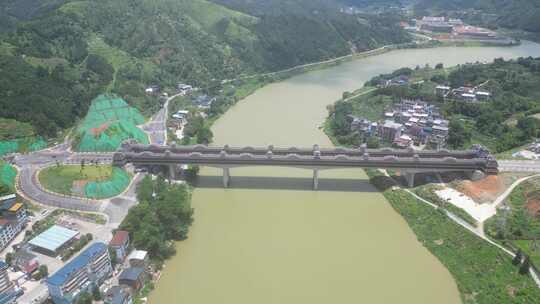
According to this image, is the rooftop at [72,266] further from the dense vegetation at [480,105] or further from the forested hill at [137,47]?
the dense vegetation at [480,105]

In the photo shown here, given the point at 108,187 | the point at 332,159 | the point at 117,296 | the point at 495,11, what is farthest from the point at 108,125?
the point at 495,11

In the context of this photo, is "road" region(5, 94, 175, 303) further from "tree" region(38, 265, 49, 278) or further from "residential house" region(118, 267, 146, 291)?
"residential house" region(118, 267, 146, 291)

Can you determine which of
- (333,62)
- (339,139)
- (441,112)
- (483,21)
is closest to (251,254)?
(339,139)

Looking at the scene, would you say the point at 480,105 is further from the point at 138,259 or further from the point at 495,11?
the point at 495,11

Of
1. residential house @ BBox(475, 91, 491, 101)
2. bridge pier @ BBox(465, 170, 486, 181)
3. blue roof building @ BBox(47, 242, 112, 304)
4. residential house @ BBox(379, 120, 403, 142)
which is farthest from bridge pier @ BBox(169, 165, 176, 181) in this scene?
residential house @ BBox(475, 91, 491, 101)

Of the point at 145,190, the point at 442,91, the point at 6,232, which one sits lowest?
the point at 6,232

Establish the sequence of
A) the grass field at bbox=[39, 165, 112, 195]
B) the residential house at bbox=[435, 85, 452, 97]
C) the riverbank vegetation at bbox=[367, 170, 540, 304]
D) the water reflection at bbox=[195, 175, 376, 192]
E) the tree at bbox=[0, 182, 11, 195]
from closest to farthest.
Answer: the riverbank vegetation at bbox=[367, 170, 540, 304] < the tree at bbox=[0, 182, 11, 195] < the grass field at bbox=[39, 165, 112, 195] < the water reflection at bbox=[195, 175, 376, 192] < the residential house at bbox=[435, 85, 452, 97]
